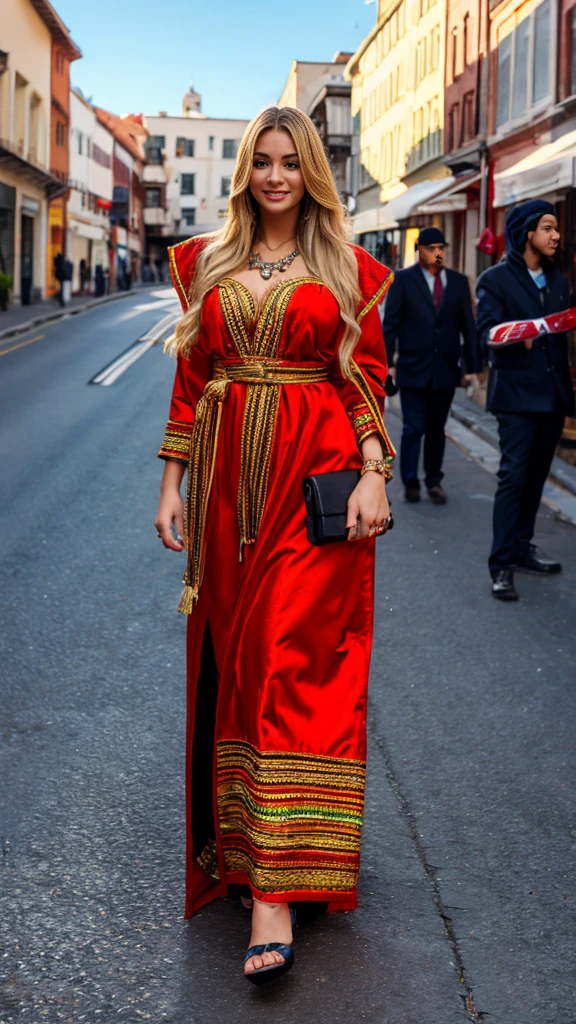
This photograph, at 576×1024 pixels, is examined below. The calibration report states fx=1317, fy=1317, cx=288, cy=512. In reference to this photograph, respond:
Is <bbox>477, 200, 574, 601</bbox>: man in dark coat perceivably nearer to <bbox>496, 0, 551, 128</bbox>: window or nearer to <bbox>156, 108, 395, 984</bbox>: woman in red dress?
<bbox>156, 108, 395, 984</bbox>: woman in red dress

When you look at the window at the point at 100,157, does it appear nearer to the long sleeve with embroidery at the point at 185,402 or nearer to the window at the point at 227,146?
the window at the point at 227,146

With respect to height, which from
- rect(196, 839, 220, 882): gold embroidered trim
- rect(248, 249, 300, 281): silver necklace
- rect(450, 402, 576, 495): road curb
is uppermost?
rect(248, 249, 300, 281): silver necklace

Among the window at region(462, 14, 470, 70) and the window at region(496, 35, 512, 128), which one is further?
the window at region(462, 14, 470, 70)

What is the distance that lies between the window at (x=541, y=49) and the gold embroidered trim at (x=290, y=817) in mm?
21660

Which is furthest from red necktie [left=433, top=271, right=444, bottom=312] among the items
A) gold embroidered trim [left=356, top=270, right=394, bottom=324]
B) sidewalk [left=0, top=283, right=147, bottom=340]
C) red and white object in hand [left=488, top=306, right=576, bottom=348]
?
sidewalk [left=0, top=283, right=147, bottom=340]

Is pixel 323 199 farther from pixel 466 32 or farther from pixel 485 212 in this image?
pixel 466 32

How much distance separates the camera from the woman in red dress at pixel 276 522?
308 cm

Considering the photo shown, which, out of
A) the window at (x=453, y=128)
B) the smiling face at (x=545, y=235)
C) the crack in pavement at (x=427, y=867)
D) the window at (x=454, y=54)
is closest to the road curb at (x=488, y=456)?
the smiling face at (x=545, y=235)

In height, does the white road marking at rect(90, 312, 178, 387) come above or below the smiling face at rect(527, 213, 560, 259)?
below

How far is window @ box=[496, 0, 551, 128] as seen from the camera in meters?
23.1

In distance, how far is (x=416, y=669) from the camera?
18.2ft

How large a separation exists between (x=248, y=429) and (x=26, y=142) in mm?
45173

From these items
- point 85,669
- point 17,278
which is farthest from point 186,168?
point 85,669

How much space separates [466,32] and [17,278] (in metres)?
17.5
